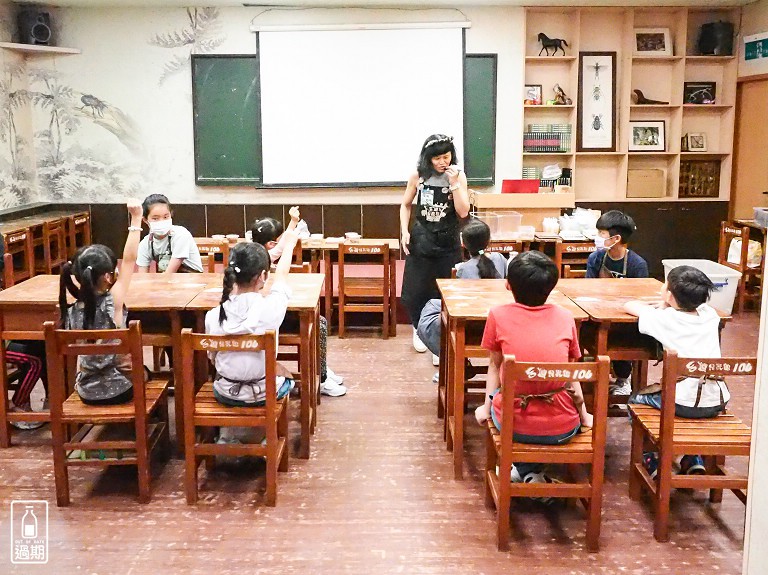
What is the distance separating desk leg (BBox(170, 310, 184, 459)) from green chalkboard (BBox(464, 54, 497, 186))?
4.53m

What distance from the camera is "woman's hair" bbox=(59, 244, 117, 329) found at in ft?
A: 9.13

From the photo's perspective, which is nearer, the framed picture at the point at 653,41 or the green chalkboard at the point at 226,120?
the green chalkboard at the point at 226,120

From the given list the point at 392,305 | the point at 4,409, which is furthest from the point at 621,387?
the point at 4,409

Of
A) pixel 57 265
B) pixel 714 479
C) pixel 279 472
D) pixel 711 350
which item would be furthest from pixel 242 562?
pixel 57 265

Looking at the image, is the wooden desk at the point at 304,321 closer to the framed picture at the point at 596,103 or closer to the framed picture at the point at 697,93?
the framed picture at the point at 596,103

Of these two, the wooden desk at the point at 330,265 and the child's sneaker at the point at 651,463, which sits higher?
the wooden desk at the point at 330,265

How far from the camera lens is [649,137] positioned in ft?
24.0

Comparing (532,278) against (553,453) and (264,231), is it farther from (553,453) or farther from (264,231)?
(264,231)

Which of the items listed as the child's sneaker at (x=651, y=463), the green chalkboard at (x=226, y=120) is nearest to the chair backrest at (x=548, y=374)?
the child's sneaker at (x=651, y=463)

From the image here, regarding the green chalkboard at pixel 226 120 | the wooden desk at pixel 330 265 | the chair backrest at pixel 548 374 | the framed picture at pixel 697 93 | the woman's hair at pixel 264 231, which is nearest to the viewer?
the chair backrest at pixel 548 374

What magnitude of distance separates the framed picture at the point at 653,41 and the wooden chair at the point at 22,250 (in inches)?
231

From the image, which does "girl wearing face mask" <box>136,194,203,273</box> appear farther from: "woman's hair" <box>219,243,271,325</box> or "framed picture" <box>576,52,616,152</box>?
"framed picture" <box>576,52,616,152</box>

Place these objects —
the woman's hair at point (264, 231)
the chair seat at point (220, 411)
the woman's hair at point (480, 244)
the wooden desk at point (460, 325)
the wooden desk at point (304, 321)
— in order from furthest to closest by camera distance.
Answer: the woman's hair at point (264, 231) < the woman's hair at point (480, 244) < the wooden desk at point (304, 321) < the wooden desk at point (460, 325) < the chair seat at point (220, 411)

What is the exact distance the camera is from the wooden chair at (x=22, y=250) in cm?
562
